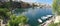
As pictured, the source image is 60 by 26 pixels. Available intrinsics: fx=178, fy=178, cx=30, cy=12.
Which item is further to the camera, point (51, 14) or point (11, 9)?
point (11, 9)

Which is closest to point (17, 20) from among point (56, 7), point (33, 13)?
point (33, 13)

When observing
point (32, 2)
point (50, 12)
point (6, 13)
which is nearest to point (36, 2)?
point (32, 2)

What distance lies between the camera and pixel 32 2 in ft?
8.99

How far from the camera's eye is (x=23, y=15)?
271cm

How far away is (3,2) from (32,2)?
1.51 ft

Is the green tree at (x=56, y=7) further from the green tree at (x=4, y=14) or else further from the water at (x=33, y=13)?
the green tree at (x=4, y=14)

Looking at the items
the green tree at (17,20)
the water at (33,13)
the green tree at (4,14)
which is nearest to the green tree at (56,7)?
the water at (33,13)

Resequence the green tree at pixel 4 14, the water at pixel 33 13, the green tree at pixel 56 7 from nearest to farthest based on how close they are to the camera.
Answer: the green tree at pixel 56 7, the water at pixel 33 13, the green tree at pixel 4 14

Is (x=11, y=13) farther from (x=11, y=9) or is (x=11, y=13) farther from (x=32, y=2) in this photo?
(x=32, y=2)

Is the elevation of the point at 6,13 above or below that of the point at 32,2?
below

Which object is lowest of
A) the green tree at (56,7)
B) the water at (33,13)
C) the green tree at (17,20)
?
the green tree at (17,20)

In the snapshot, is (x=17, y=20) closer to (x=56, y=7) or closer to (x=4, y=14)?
(x=4, y=14)

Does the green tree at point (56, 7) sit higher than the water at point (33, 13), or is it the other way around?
the green tree at point (56, 7)

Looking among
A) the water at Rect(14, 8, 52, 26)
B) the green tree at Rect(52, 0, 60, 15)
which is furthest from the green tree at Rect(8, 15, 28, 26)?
the green tree at Rect(52, 0, 60, 15)
